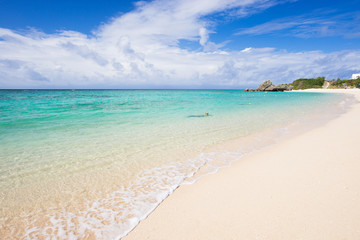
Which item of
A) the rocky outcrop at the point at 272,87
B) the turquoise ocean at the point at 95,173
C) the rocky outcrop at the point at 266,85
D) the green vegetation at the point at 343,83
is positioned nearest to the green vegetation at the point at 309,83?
the green vegetation at the point at 343,83

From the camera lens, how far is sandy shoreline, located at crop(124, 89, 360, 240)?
10.5 feet

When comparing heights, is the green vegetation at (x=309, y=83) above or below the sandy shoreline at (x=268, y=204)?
above

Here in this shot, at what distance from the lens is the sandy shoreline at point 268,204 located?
3.19 meters

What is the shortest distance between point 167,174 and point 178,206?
1.73 m

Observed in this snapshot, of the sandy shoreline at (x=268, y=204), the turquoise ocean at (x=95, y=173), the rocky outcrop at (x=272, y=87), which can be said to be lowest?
the turquoise ocean at (x=95, y=173)

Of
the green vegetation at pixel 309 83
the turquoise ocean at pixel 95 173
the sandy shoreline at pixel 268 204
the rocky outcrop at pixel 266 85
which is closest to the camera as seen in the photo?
the sandy shoreline at pixel 268 204

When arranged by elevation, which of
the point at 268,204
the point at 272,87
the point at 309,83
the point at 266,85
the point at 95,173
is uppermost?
the point at 309,83

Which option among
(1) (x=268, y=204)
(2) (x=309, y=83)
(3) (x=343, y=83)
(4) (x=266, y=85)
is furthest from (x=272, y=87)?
(1) (x=268, y=204)

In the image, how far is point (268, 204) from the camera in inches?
153

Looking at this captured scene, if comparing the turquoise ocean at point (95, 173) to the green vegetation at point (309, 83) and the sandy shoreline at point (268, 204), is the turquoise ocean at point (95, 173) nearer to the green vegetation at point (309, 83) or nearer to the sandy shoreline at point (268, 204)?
the sandy shoreline at point (268, 204)

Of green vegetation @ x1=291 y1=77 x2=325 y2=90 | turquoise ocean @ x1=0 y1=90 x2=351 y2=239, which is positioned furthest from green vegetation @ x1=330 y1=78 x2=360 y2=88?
turquoise ocean @ x1=0 y1=90 x2=351 y2=239

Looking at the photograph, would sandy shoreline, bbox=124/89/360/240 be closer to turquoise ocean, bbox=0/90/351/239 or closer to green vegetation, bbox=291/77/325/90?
turquoise ocean, bbox=0/90/351/239

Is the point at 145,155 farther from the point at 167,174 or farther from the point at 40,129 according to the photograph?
the point at 40,129

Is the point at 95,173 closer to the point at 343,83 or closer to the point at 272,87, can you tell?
the point at 272,87
